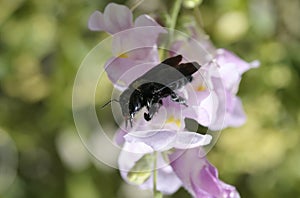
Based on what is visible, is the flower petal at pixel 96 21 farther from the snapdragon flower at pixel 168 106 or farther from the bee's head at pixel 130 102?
the bee's head at pixel 130 102

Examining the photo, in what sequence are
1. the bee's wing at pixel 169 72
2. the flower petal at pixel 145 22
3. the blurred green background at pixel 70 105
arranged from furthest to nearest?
1. the blurred green background at pixel 70 105
2. the flower petal at pixel 145 22
3. the bee's wing at pixel 169 72

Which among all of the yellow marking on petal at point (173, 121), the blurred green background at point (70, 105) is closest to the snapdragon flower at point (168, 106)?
the yellow marking on petal at point (173, 121)

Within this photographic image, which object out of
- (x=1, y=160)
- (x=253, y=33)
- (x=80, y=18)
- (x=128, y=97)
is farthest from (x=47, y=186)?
(x=128, y=97)

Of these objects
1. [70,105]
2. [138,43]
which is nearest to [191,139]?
[138,43]

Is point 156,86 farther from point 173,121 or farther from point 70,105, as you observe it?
point 70,105

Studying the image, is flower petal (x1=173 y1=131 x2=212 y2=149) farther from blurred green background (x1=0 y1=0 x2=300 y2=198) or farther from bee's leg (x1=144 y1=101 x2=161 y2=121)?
blurred green background (x1=0 y1=0 x2=300 y2=198)

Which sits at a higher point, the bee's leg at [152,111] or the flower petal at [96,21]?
the flower petal at [96,21]

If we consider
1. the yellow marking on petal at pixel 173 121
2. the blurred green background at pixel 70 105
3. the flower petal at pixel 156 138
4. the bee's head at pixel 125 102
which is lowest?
the blurred green background at pixel 70 105
